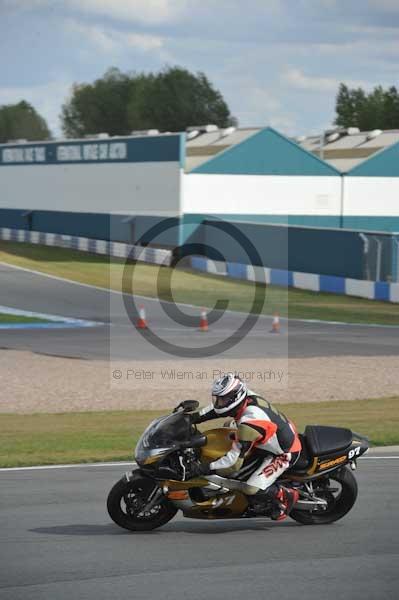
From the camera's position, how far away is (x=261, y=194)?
5997cm

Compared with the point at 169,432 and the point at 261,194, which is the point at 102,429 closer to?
the point at 169,432

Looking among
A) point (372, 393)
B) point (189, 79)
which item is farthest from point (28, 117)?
point (372, 393)

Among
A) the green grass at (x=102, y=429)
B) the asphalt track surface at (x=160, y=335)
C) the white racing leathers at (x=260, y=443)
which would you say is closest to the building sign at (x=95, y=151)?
the asphalt track surface at (x=160, y=335)

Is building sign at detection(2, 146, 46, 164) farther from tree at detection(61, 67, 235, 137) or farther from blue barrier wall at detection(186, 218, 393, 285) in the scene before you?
tree at detection(61, 67, 235, 137)

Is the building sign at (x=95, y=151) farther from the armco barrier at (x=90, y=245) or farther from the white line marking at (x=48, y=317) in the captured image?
the white line marking at (x=48, y=317)

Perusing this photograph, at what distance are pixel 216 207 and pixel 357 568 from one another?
5063 centimetres

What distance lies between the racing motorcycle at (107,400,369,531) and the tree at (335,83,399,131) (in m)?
132

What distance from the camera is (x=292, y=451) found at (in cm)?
1002

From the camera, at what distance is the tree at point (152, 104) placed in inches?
6112

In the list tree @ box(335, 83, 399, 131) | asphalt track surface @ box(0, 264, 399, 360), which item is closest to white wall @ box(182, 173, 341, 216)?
asphalt track surface @ box(0, 264, 399, 360)

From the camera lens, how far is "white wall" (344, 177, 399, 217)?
63.1 metres

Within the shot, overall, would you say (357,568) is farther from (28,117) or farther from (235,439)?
(28,117)

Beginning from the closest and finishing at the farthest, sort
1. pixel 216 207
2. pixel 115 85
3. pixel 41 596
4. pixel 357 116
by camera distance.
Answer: pixel 41 596 < pixel 216 207 < pixel 357 116 < pixel 115 85

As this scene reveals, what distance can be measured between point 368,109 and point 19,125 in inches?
2661
